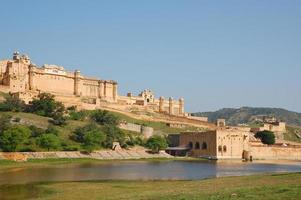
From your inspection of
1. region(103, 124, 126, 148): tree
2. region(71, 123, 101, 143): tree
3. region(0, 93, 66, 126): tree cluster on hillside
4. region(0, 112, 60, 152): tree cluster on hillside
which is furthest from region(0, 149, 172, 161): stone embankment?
region(0, 93, 66, 126): tree cluster on hillside

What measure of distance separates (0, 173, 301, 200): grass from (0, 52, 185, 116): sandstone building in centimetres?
5506

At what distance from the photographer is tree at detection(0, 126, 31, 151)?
2383 inches

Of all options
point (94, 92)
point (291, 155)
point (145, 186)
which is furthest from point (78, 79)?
point (145, 186)

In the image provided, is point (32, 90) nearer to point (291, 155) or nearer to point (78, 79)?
point (78, 79)

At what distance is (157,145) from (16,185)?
47902mm

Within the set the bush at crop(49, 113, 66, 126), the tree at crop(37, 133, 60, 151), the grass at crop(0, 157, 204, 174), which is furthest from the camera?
the bush at crop(49, 113, 66, 126)

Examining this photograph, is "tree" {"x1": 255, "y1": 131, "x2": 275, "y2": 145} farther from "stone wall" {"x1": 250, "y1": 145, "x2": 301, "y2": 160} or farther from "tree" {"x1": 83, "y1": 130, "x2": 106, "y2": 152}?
"tree" {"x1": 83, "y1": 130, "x2": 106, "y2": 152}

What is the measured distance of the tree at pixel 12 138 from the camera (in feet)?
199

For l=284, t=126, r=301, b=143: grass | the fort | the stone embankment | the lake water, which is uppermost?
l=284, t=126, r=301, b=143: grass

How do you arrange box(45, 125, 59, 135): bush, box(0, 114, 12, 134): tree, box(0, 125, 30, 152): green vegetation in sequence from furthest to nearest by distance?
box(45, 125, 59, 135): bush, box(0, 114, 12, 134): tree, box(0, 125, 30, 152): green vegetation

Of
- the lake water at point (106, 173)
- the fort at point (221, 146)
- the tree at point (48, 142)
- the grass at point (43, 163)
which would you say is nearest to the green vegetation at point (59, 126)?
the tree at point (48, 142)

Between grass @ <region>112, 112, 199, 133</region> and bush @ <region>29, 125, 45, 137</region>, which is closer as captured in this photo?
bush @ <region>29, 125, 45, 137</region>

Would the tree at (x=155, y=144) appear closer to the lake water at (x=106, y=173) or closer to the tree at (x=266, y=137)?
the lake water at (x=106, y=173)

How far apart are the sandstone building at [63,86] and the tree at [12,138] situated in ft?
71.0
